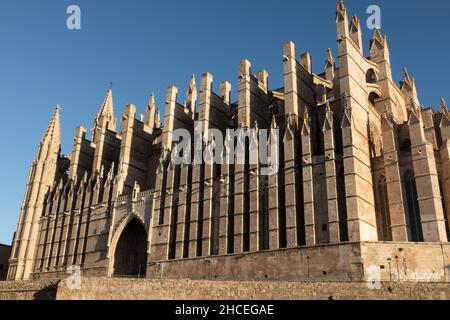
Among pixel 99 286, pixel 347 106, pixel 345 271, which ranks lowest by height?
pixel 99 286

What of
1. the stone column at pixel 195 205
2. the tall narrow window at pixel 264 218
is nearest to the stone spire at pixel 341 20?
the tall narrow window at pixel 264 218

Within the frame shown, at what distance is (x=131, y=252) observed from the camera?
35.9 meters

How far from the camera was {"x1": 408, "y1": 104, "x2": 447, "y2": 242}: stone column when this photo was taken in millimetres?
A: 23734

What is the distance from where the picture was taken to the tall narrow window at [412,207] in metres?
25.3

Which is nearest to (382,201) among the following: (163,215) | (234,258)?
(234,258)

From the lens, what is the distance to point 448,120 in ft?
89.8

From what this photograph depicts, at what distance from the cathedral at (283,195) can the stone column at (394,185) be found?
0.08 m

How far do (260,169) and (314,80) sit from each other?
10.5 metres

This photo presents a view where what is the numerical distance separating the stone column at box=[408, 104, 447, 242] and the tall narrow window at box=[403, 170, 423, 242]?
A: 97 centimetres

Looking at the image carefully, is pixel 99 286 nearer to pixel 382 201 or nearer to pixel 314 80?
pixel 382 201

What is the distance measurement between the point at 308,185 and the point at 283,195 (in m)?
2.27

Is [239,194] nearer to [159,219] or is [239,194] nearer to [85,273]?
[159,219]

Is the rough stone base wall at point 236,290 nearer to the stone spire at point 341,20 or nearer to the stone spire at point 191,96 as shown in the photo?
the stone spire at point 341,20

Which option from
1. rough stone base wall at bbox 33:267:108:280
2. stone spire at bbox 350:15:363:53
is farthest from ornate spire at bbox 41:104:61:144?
stone spire at bbox 350:15:363:53
